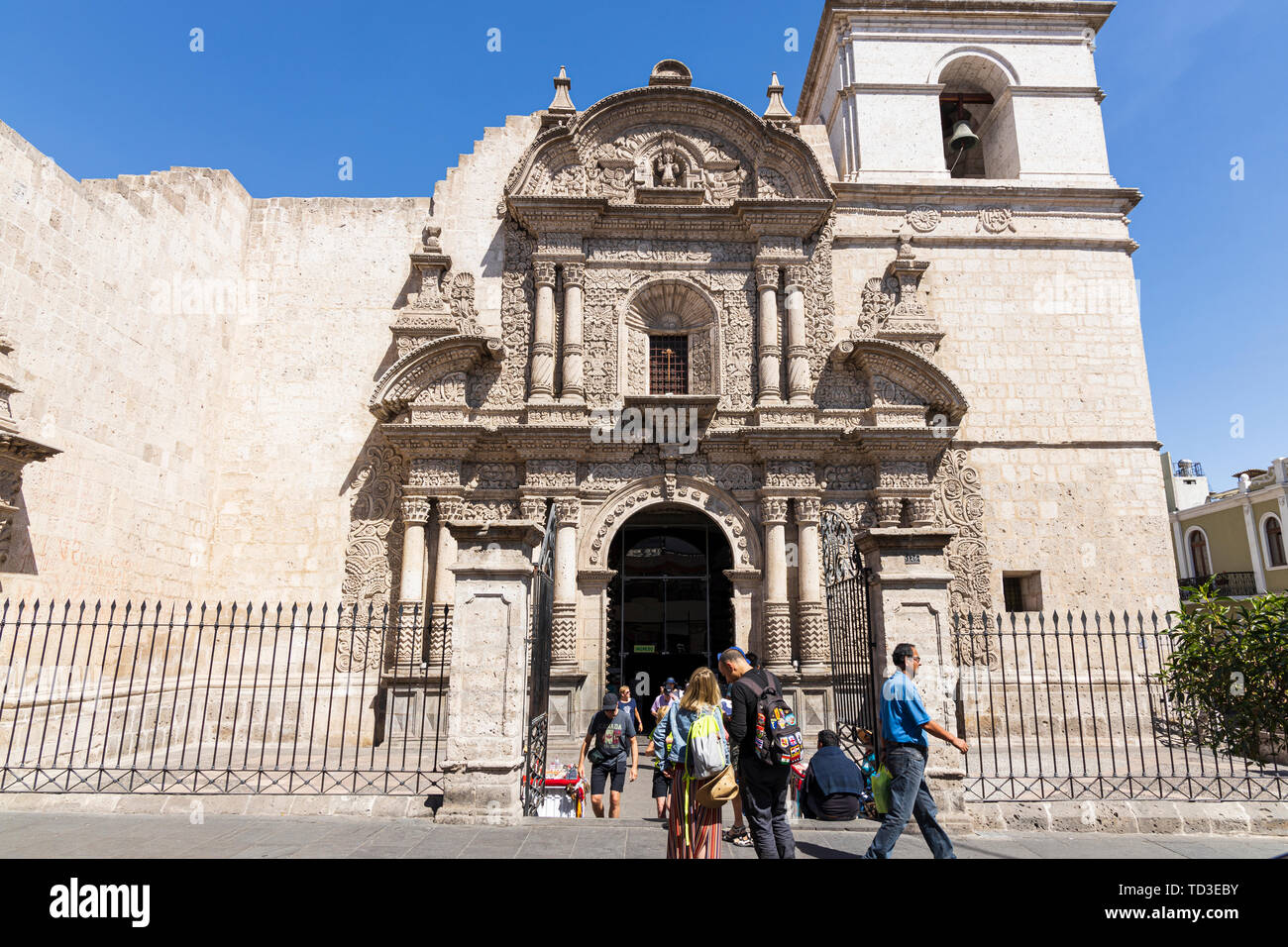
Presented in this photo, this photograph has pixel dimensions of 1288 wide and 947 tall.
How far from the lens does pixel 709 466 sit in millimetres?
13172

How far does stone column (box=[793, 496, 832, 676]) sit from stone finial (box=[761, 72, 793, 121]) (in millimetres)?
7450

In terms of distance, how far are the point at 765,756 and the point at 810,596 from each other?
8.04 metres

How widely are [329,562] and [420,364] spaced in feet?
12.5

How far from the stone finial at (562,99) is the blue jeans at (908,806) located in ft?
43.3

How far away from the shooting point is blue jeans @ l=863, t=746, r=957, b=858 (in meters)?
4.92

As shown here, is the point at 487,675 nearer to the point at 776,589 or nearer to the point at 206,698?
the point at 206,698

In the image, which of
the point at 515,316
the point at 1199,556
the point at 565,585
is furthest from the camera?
the point at 1199,556

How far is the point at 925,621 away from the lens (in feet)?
21.8

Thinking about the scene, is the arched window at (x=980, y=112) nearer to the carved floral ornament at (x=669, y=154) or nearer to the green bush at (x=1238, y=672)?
the carved floral ornament at (x=669, y=154)

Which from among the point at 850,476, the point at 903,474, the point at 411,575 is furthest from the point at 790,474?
the point at 411,575
